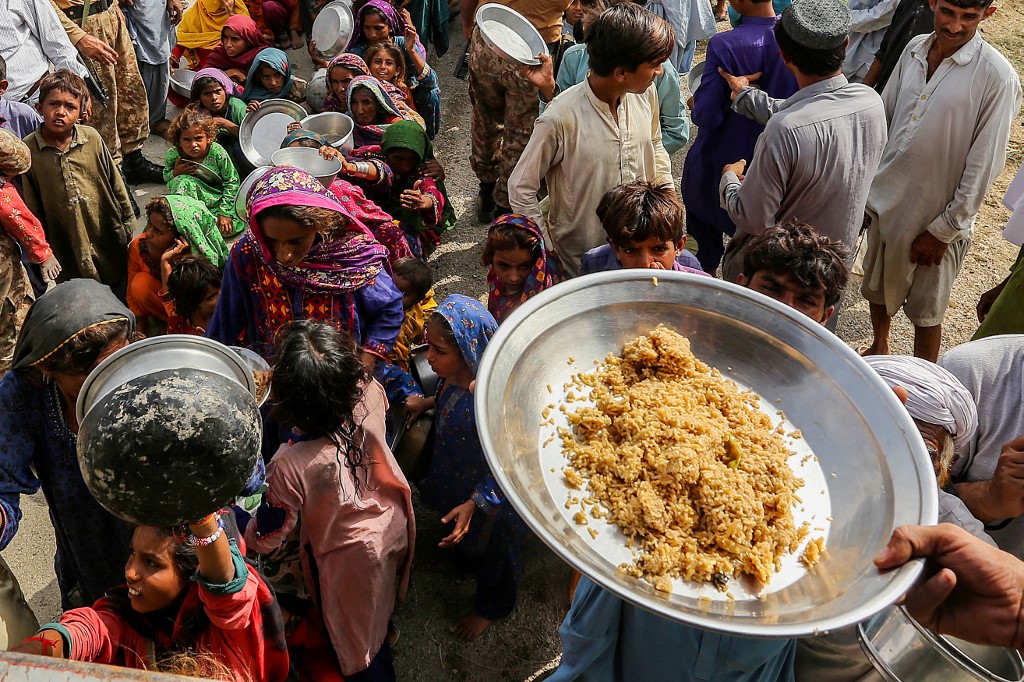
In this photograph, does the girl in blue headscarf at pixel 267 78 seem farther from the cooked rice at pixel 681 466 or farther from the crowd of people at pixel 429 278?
the cooked rice at pixel 681 466

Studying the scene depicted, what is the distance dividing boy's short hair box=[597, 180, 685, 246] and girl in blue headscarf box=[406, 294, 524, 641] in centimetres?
64

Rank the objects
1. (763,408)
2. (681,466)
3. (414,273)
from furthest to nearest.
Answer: (414,273) → (763,408) → (681,466)

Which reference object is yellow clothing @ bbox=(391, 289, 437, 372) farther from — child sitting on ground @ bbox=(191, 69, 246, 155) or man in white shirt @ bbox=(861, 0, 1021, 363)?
child sitting on ground @ bbox=(191, 69, 246, 155)

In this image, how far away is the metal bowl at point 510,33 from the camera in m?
4.32

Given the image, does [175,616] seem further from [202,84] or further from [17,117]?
[202,84]

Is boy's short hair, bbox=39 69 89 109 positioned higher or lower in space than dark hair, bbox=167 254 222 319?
higher

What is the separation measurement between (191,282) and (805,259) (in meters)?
2.88

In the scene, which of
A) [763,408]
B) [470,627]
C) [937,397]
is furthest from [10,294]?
[937,397]

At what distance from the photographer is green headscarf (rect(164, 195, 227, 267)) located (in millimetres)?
4391

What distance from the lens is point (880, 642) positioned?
6.79 feet

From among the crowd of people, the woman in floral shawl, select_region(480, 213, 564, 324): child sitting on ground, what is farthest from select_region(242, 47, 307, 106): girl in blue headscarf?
select_region(480, 213, 564, 324): child sitting on ground

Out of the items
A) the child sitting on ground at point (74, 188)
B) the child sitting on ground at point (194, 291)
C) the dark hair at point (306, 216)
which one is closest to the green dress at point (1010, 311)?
the dark hair at point (306, 216)

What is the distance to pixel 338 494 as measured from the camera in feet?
8.76

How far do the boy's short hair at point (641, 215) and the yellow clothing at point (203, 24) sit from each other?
5944 mm
